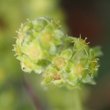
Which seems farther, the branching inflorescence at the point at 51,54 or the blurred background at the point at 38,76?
the blurred background at the point at 38,76

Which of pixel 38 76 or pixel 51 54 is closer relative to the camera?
pixel 51 54

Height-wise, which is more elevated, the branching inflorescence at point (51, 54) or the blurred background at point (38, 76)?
the blurred background at point (38, 76)

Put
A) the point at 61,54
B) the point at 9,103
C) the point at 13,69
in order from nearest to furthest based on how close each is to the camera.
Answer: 1. the point at 61,54
2. the point at 9,103
3. the point at 13,69

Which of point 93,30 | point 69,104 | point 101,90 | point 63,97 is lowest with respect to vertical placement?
point 69,104

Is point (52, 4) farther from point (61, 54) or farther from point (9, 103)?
point (61, 54)

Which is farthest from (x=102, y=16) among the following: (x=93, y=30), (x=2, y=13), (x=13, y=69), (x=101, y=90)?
(x=13, y=69)
